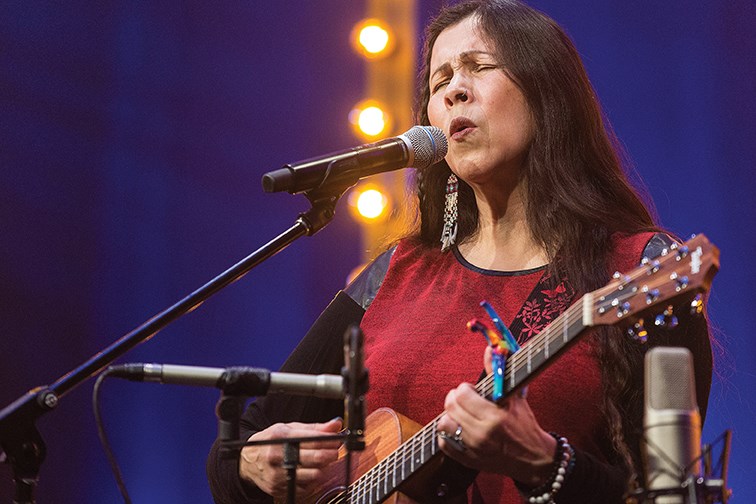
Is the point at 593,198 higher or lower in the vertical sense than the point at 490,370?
higher

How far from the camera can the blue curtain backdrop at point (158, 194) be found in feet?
11.7

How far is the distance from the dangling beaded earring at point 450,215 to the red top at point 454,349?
35 mm

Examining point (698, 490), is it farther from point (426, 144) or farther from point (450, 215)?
point (450, 215)

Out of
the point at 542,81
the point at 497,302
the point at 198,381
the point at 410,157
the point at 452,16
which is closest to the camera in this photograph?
the point at 198,381

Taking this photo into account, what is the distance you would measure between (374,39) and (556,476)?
2.78 meters

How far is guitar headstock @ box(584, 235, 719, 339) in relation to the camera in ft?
4.69

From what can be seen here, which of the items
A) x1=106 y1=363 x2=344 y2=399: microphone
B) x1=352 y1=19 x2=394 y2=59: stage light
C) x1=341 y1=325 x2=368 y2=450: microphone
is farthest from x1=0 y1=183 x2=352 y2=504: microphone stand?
x1=352 y1=19 x2=394 y2=59: stage light

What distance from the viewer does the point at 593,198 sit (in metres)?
2.21

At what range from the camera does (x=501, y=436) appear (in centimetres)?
159

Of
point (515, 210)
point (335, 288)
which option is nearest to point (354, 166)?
point (515, 210)

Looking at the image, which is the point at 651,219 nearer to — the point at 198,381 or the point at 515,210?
the point at 515,210

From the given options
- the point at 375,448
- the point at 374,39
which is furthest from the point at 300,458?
the point at 374,39

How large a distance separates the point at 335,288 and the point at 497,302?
6.20ft

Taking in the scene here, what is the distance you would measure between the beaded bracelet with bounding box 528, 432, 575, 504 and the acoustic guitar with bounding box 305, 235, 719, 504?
0.46 ft
